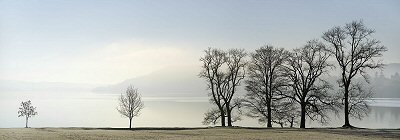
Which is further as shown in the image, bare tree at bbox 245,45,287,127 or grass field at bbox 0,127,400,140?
bare tree at bbox 245,45,287,127

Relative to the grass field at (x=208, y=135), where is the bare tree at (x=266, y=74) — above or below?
above

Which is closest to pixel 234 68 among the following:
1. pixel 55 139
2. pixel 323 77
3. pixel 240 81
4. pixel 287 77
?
pixel 240 81

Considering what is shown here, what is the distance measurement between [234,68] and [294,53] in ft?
29.8

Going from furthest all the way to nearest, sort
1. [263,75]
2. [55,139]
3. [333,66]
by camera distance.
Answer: [263,75]
[333,66]
[55,139]

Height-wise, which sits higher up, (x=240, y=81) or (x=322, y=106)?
(x=240, y=81)

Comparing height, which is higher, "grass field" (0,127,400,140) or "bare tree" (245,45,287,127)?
"bare tree" (245,45,287,127)

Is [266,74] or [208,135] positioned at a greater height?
[266,74]

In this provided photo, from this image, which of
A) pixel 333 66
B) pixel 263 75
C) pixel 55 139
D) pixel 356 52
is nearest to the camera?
pixel 55 139

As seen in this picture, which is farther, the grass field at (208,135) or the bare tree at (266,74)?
the bare tree at (266,74)

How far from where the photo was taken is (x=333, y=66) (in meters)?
51.0

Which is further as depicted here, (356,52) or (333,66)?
(333,66)

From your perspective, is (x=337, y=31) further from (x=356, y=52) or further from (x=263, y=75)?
(x=263, y=75)

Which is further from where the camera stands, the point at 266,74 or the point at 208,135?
the point at 266,74


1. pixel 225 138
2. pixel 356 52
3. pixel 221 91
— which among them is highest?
pixel 356 52
